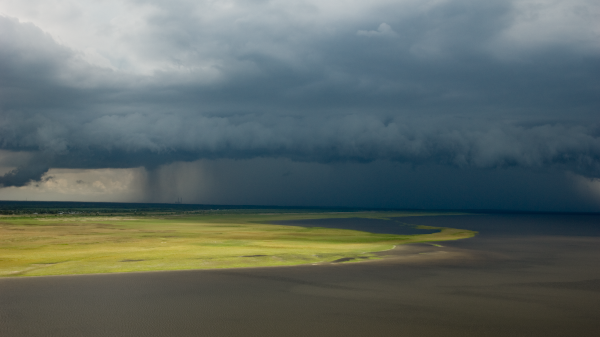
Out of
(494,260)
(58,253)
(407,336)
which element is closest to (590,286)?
(494,260)

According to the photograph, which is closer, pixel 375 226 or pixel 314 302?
pixel 314 302

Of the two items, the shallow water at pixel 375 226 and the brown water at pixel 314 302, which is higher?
the brown water at pixel 314 302

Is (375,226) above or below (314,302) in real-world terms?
below

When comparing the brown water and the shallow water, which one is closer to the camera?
the brown water

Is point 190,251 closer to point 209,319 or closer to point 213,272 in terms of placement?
point 213,272

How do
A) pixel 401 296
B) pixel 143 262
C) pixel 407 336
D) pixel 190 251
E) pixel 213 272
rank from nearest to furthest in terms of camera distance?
pixel 407 336 < pixel 401 296 < pixel 213 272 < pixel 143 262 < pixel 190 251

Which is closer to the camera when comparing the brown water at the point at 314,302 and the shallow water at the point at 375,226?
the brown water at the point at 314,302

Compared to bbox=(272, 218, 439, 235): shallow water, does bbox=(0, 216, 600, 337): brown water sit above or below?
above

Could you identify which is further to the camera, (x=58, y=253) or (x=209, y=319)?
(x=58, y=253)
